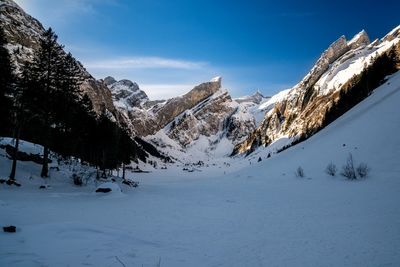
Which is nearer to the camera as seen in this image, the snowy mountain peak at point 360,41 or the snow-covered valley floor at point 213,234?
the snow-covered valley floor at point 213,234

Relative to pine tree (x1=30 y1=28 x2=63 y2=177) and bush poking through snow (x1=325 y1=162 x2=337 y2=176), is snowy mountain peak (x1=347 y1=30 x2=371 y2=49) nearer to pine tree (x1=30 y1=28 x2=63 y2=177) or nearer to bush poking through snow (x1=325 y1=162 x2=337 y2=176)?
bush poking through snow (x1=325 y1=162 x2=337 y2=176)

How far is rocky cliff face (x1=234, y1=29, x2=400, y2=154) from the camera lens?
4355 inches

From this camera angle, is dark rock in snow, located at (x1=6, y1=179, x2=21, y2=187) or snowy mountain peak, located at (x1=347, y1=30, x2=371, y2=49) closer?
dark rock in snow, located at (x1=6, y1=179, x2=21, y2=187)

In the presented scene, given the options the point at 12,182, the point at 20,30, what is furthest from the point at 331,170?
the point at 20,30

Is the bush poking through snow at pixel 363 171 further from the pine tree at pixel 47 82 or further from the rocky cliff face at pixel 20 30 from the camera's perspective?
the rocky cliff face at pixel 20 30

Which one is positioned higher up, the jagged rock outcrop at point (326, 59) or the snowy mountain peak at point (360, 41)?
the snowy mountain peak at point (360, 41)

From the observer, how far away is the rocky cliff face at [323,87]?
363 ft

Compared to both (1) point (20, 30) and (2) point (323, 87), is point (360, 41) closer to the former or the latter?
(2) point (323, 87)

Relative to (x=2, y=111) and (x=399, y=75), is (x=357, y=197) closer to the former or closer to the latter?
(x=2, y=111)

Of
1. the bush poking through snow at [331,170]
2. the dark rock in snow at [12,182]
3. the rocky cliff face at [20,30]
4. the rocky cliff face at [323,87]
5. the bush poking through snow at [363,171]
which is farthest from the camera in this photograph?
the rocky cliff face at [20,30]

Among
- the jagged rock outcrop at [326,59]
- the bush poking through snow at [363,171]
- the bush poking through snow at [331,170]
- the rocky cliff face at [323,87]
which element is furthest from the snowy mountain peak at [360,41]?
the bush poking through snow at [363,171]

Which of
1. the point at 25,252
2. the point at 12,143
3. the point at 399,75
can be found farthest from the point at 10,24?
the point at 25,252

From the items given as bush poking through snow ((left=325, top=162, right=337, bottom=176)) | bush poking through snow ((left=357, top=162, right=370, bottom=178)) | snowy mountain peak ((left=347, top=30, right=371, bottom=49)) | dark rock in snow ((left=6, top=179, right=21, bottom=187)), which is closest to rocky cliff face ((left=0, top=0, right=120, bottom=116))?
dark rock in snow ((left=6, top=179, right=21, bottom=187))

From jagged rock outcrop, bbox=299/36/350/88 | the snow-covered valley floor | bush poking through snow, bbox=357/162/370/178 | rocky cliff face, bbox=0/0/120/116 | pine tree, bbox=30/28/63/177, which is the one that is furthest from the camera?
jagged rock outcrop, bbox=299/36/350/88
